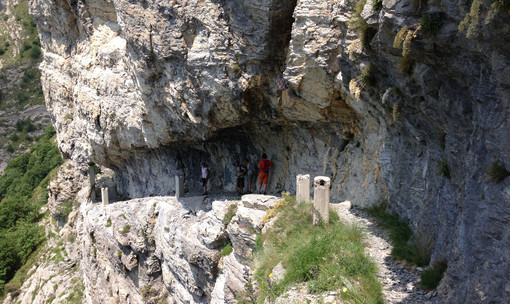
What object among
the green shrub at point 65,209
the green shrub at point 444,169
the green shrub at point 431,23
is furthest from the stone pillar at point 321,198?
the green shrub at point 65,209

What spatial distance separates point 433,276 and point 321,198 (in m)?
3.23

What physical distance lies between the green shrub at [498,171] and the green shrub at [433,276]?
267 centimetres

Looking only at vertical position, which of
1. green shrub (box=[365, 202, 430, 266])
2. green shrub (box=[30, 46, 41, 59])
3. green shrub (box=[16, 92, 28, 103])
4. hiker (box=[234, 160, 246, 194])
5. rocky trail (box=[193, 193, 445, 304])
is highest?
green shrub (box=[30, 46, 41, 59])

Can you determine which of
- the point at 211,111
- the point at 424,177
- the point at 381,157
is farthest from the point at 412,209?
the point at 211,111

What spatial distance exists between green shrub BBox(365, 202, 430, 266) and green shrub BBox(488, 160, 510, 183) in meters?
3.28

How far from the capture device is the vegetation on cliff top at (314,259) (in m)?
7.38

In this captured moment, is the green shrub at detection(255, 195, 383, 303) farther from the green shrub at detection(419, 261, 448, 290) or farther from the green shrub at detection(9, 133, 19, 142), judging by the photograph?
the green shrub at detection(9, 133, 19, 142)

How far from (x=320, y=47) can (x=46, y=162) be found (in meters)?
50.8

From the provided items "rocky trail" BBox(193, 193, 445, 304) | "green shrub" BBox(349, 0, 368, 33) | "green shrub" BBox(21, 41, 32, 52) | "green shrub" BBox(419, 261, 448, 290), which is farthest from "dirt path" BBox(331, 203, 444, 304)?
"green shrub" BBox(21, 41, 32, 52)

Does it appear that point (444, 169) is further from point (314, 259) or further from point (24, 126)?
point (24, 126)

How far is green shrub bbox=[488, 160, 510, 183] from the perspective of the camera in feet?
16.6

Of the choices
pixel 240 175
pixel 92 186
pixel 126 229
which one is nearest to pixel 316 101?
pixel 240 175

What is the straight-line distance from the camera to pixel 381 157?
10.9m

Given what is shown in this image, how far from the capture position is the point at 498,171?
5125 mm
